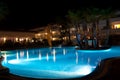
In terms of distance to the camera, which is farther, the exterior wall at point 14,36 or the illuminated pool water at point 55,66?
the exterior wall at point 14,36

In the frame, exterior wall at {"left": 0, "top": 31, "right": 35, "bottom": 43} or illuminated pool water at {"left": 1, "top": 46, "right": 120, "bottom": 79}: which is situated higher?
exterior wall at {"left": 0, "top": 31, "right": 35, "bottom": 43}

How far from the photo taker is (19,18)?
45.7 m

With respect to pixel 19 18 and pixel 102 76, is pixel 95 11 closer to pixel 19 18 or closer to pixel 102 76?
pixel 19 18

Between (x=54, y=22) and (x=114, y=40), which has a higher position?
(x=54, y=22)

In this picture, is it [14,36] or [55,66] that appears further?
[14,36]

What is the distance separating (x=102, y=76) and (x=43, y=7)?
41.9 metres

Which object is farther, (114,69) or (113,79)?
(114,69)

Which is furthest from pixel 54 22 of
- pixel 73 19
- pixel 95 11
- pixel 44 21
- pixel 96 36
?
pixel 96 36

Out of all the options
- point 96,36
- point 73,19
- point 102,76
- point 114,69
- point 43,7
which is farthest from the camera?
point 43,7

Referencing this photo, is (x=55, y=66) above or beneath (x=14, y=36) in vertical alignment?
beneath

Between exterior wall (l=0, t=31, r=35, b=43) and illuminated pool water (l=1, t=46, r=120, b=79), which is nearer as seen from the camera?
illuminated pool water (l=1, t=46, r=120, b=79)

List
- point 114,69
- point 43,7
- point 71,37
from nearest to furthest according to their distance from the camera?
1. point 114,69
2. point 71,37
3. point 43,7

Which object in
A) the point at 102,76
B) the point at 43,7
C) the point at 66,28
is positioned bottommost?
the point at 102,76

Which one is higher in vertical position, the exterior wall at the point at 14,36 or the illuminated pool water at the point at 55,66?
the exterior wall at the point at 14,36
